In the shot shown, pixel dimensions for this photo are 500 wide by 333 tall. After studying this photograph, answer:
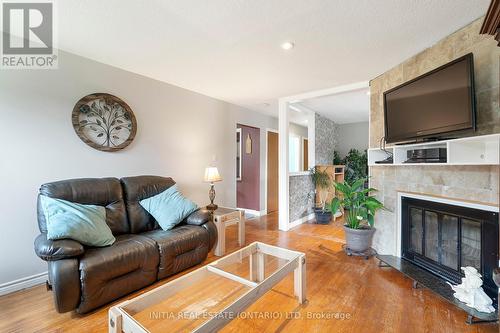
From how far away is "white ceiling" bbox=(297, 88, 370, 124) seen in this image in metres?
3.76

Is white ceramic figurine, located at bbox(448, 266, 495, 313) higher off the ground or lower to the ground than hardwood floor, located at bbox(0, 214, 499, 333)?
higher

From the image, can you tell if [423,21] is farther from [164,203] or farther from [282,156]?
[164,203]

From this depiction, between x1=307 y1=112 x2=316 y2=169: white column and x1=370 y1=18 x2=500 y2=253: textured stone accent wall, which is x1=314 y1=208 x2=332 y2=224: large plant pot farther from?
x1=370 y1=18 x2=500 y2=253: textured stone accent wall

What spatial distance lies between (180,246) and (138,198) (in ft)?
2.65

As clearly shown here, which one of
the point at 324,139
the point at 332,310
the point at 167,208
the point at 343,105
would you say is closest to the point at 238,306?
the point at 332,310

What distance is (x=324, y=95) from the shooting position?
348cm

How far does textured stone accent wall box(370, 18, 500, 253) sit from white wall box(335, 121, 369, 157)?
316 centimetres

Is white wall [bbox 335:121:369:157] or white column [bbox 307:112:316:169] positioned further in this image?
white wall [bbox 335:121:369:157]

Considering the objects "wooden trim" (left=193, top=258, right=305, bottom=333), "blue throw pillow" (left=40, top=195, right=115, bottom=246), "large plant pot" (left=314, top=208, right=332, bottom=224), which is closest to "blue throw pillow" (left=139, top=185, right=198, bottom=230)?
"blue throw pillow" (left=40, top=195, right=115, bottom=246)

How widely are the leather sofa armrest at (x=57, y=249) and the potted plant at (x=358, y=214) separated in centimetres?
261

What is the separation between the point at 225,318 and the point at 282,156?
3.01 meters

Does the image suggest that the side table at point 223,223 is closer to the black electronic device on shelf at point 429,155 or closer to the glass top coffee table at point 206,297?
the glass top coffee table at point 206,297

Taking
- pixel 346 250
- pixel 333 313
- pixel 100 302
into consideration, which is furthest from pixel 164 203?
pixel 346 250

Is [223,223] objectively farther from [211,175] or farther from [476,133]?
[476,133]
